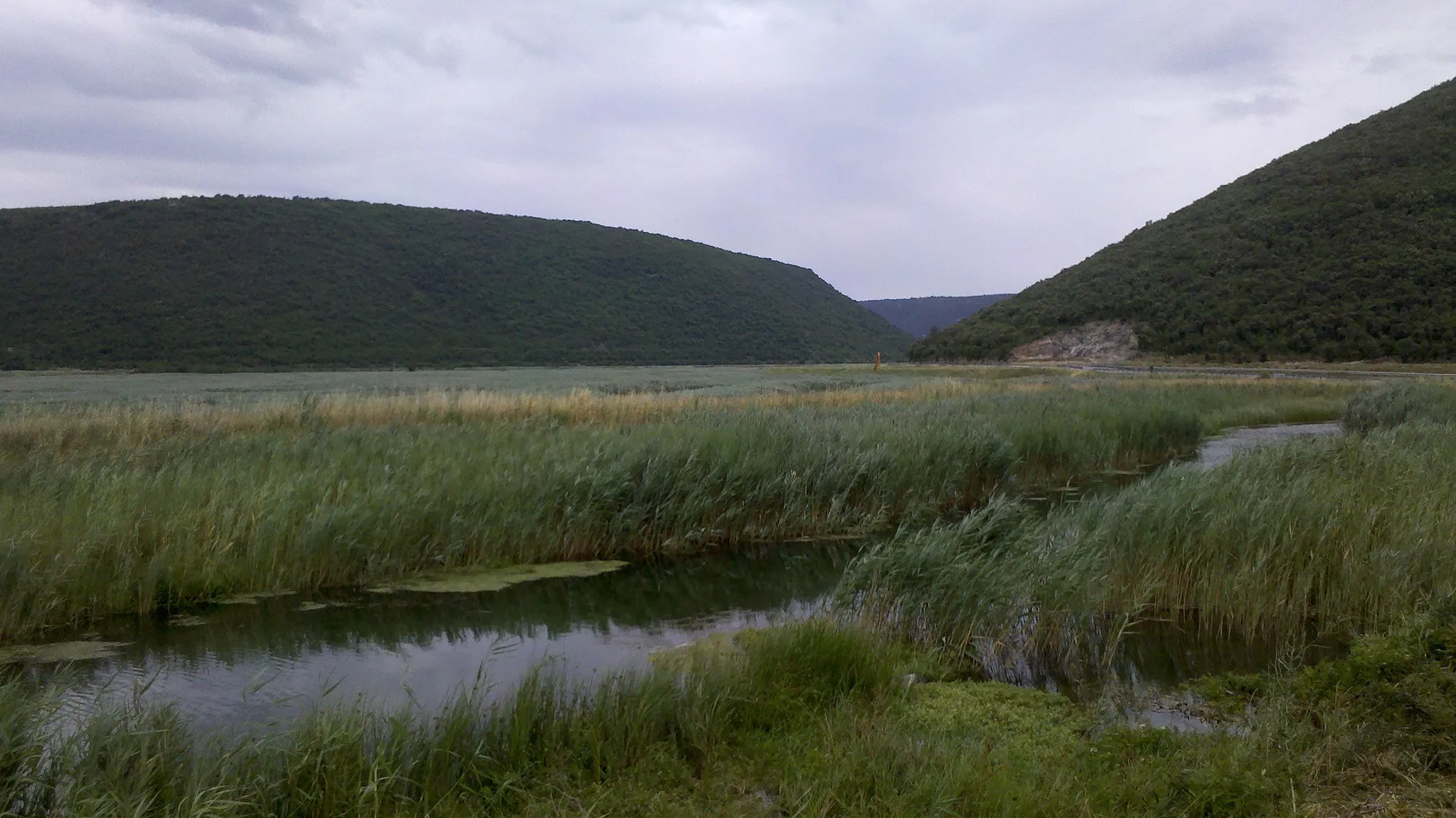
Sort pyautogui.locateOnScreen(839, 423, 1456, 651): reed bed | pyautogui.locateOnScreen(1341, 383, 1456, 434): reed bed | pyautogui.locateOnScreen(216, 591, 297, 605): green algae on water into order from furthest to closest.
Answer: pyautogui.locateOnScreen(1341, 383, 1456, 434): reed bed, pyautogui.locateOnScreen(216, 591, 297, 605): green algae on water, pyautogui.locateOnScreen(839, 423, 1456, 651): reed bed

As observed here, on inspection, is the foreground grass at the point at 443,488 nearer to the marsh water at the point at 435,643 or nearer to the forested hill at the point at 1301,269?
the marsh water at the point at 435,643

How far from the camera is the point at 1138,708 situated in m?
5.69

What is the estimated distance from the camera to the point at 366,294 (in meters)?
72.8

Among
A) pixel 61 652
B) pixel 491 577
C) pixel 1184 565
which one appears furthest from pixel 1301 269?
pixel 61 652

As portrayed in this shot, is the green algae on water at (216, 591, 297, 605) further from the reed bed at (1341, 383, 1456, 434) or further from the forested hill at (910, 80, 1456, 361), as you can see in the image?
the forested hill at (910, 80, 1456, 361)

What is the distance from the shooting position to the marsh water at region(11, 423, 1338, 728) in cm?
584

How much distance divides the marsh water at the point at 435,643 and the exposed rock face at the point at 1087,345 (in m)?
45.2

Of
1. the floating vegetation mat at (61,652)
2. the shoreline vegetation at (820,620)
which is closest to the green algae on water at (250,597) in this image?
the shoreline vegetation at (820,620)

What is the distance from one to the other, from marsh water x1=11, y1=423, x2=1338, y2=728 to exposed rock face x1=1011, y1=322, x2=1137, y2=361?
45181 millimetres

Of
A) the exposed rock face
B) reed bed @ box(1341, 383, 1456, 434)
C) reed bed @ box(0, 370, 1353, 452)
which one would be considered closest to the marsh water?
reed bed @ box(0, 370, 1353, 452)

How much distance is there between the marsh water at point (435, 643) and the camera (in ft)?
19.2

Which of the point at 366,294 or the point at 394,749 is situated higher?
the point at 366,294

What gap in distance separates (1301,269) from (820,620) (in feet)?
164

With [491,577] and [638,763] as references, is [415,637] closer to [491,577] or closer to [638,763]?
[491,577]
